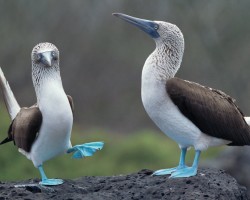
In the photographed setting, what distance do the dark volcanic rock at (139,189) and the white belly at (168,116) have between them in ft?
0.45

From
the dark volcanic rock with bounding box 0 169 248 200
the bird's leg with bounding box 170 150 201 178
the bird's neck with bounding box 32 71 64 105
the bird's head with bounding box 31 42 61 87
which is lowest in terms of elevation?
the dark volcanic rock with bounding box 0 169 248 200

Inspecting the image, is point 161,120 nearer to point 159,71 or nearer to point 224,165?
point 159,71

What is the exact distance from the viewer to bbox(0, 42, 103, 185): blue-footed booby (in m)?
2.50

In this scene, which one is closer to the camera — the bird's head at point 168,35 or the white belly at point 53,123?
the white belly at point 53,123

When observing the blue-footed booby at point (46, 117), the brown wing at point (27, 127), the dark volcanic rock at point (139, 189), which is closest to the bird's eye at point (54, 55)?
the blue-footed booby at point (46, 117)

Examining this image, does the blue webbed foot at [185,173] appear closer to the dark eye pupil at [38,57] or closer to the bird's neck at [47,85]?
the bird's neck at [47,85]

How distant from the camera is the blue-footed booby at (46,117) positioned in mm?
2502

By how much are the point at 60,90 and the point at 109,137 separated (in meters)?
3.10

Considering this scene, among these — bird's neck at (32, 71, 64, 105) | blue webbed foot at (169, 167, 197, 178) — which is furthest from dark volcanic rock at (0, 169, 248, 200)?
bird's neck at (32, 71, 64, 105)

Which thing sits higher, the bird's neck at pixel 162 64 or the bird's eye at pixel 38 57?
the bird's eye at pixel 38 57

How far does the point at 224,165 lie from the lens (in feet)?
13.2

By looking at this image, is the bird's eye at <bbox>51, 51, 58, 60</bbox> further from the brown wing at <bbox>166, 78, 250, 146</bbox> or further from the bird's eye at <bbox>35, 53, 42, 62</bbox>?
the brown wing at <bbox>166, 78, 250, 146</bbox>

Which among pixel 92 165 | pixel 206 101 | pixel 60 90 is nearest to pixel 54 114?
pixel 60 90

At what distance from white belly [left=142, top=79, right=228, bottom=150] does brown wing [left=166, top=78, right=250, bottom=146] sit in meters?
0.02
